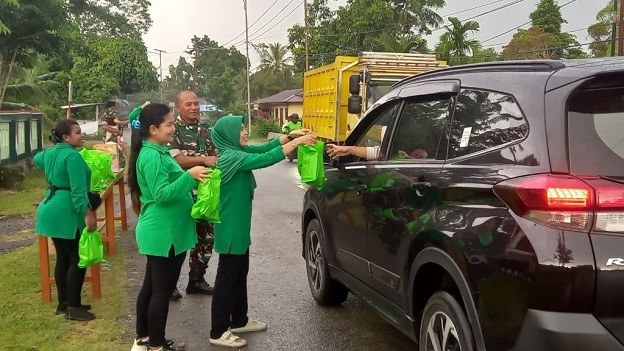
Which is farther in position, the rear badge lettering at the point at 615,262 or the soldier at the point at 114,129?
the soldier at the point at 114,129

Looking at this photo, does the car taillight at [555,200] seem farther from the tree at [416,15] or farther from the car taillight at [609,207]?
the tree at [416,15]

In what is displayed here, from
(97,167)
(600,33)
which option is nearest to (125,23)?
(600,33)

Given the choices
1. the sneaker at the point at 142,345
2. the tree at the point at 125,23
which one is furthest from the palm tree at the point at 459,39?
the tree at the point at 125,23

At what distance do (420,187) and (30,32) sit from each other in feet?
57.2

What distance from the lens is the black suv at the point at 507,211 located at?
7.92ft

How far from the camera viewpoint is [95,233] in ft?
16.9

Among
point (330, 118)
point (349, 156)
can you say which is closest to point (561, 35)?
point (330, 118)

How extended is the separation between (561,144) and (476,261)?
0.64 meters

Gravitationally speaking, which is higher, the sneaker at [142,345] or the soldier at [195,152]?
the soldier at [195,152]

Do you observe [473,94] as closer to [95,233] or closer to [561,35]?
[95,233]

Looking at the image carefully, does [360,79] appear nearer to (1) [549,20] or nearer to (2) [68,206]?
(2) [68,206]

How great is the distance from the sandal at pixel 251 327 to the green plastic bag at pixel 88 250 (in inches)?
50.5

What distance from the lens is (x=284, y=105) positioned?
5316 cm

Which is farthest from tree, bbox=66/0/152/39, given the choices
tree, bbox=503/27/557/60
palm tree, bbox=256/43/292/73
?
tree, bbox=503/27/557/60
